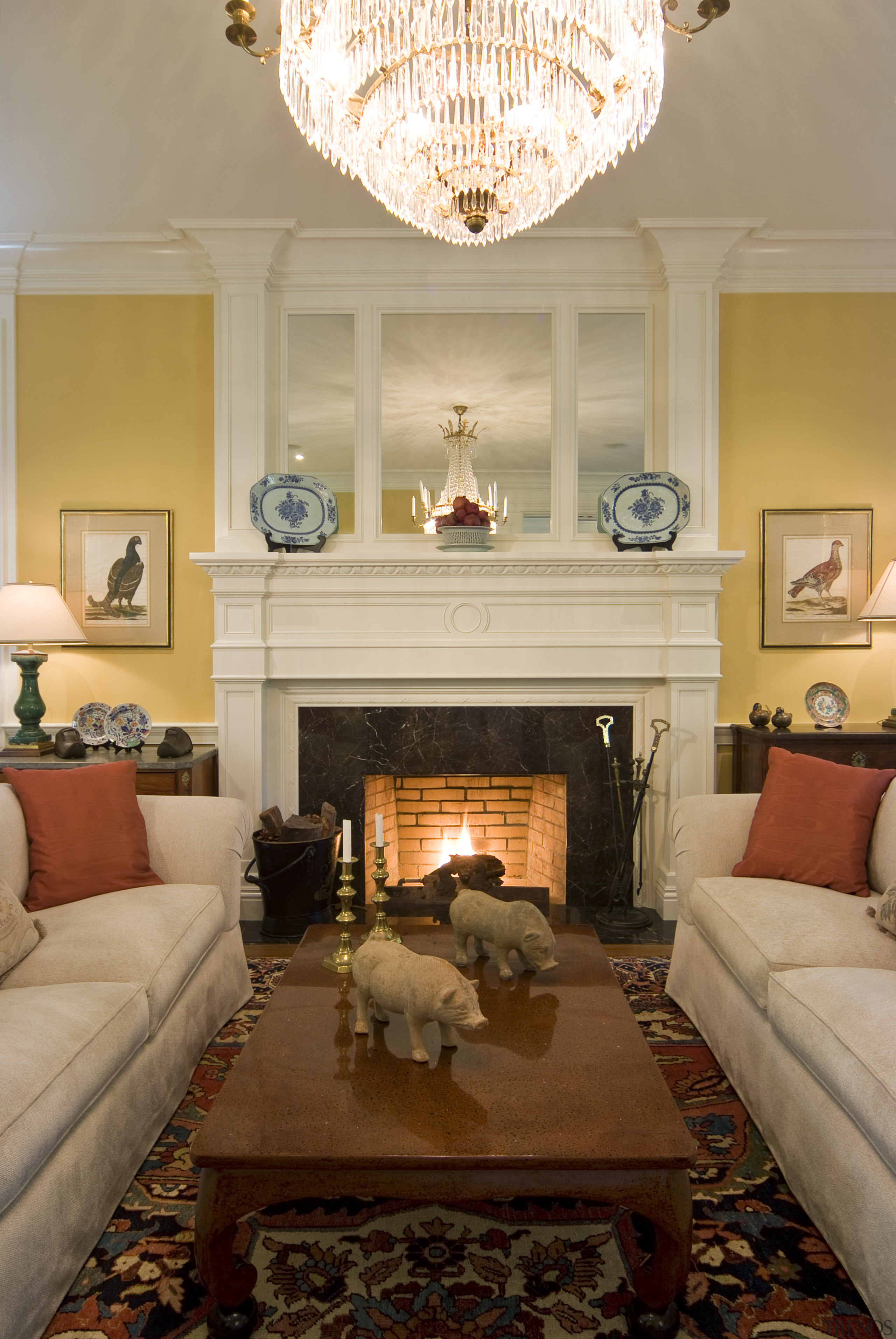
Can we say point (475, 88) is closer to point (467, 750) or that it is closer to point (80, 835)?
point (80, 835)

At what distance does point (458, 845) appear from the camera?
12.3 feet

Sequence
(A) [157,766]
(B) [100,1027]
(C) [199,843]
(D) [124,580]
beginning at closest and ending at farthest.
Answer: (B) [100,1027] → (C) [199,843] → (A) [157,766] → (D) [124,580]

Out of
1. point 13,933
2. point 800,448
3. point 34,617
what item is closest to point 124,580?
point 34,617

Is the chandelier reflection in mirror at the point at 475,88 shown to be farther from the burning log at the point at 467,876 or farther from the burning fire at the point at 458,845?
the burning fire at the point at 458,845

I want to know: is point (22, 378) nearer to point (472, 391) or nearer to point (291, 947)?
point (472, 391)

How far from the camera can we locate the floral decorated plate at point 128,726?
333 cm

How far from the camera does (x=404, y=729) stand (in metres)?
3.56

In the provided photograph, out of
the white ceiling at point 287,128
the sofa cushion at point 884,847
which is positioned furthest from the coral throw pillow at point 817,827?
the white ceiling at point 287,128

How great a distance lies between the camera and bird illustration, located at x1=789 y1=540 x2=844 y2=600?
12.0ft

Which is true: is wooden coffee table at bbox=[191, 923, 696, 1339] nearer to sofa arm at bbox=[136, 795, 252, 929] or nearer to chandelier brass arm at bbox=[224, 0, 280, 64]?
sofa arm at bbox=[136, 795, 252, 929]

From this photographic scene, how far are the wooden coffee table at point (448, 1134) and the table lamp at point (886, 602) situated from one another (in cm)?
244

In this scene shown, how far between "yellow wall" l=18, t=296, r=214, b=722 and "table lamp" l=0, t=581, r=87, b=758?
25cm

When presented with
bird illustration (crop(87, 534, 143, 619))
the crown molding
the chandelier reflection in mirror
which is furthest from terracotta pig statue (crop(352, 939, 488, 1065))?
the crown molding

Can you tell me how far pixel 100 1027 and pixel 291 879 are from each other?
5.42 ft
